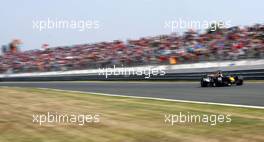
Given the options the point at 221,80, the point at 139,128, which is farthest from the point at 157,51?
the point at 139,128

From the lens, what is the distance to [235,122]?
777 centimetres

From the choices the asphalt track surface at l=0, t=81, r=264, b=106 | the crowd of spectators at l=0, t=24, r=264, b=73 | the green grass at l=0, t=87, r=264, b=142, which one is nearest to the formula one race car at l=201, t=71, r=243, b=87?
the asphalt track surface at l=0, t=81, r=264, b=106

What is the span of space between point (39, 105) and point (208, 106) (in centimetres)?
453

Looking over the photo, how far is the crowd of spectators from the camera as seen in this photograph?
23031 millimetres

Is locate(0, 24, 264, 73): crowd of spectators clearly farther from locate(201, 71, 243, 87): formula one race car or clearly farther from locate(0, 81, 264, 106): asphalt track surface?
locate(0, 81, 264, 106): asphalt track surface

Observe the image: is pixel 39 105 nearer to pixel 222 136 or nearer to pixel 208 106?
pixel 208 106

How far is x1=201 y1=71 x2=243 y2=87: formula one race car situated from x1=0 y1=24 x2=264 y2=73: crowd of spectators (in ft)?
10.2

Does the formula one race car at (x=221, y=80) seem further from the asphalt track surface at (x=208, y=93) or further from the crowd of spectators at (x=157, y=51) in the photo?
the crowd of spectators at (x=157, y=51)

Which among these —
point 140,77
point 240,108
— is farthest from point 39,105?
point 140,77

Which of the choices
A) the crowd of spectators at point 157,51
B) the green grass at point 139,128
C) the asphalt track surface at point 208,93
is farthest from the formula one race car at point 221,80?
the green grass at point 139,128

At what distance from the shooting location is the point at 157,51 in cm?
2903

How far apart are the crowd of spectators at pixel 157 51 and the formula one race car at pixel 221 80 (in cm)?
310

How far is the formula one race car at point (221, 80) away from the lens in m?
18.5

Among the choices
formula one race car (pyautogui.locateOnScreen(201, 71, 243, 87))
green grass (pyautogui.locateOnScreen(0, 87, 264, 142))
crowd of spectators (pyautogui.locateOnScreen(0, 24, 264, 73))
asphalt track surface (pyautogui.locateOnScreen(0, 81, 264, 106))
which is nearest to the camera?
green grass (pyautogui.locateOnScreen(0, 87, 264, 142))
